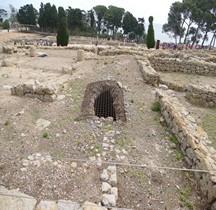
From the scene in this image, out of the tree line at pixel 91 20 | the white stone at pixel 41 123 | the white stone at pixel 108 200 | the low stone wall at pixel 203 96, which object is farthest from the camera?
the tree line at pixel 91 20

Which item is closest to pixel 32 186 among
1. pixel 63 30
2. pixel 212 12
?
pixel 63 30

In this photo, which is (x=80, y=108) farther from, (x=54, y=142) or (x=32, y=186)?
(x=32, y=186)

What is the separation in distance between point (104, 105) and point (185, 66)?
941 cm

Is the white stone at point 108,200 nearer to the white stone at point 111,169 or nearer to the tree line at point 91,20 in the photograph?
the white stone at point 111,169

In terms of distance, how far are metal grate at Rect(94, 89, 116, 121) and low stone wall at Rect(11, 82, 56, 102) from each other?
1888 millimetres

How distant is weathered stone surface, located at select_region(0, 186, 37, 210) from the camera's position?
4.16 metres

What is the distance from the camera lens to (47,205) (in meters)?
4.18

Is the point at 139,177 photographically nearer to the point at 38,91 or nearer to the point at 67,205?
the point at 67,205

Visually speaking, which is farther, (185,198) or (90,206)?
(185,198)

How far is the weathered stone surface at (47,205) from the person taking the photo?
4.13 metres

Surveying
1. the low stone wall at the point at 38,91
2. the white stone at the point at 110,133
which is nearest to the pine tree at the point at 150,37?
the low stone wall at the point at 38,91

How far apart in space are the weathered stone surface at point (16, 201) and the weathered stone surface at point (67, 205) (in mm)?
497

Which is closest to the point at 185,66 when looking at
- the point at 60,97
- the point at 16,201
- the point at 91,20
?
the point at 60,97

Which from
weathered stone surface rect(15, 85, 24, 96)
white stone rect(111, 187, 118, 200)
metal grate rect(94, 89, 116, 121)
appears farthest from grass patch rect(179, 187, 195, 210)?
weathered stone surface rect(15, 85, 24, 96)
